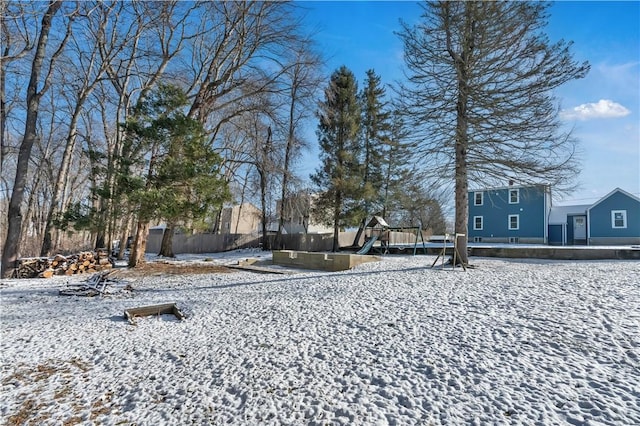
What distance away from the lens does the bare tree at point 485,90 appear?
302 inches

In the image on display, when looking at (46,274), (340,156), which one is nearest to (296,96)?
(340,156)

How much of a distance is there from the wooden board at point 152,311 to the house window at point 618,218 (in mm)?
23281

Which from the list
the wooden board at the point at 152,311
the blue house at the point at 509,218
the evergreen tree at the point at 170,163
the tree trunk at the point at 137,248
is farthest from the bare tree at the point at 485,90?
the blue house at the point at 509,218

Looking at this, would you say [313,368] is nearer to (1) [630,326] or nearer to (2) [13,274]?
(1) [630,326]

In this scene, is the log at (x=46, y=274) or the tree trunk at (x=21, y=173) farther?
the log at (x=46, y=274)

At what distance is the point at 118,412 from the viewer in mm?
2594

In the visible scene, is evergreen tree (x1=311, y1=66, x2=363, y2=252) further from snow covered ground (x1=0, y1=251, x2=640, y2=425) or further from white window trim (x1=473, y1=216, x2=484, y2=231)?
snow covered ground (x1=0, y1=251, x2=640, y2=425)

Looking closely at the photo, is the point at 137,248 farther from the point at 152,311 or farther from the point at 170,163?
the point at 152,311

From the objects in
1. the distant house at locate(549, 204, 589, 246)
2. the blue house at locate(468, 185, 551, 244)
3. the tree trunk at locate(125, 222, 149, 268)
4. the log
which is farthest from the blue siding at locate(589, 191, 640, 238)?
the log

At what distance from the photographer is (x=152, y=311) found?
5082mm

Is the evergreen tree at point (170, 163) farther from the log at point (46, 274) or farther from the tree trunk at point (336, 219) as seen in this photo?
the tree trunk at point (336, 219)

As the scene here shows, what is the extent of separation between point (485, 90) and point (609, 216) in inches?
660

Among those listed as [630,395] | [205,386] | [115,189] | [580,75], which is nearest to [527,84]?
[580,75]

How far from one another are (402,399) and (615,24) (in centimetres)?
887
